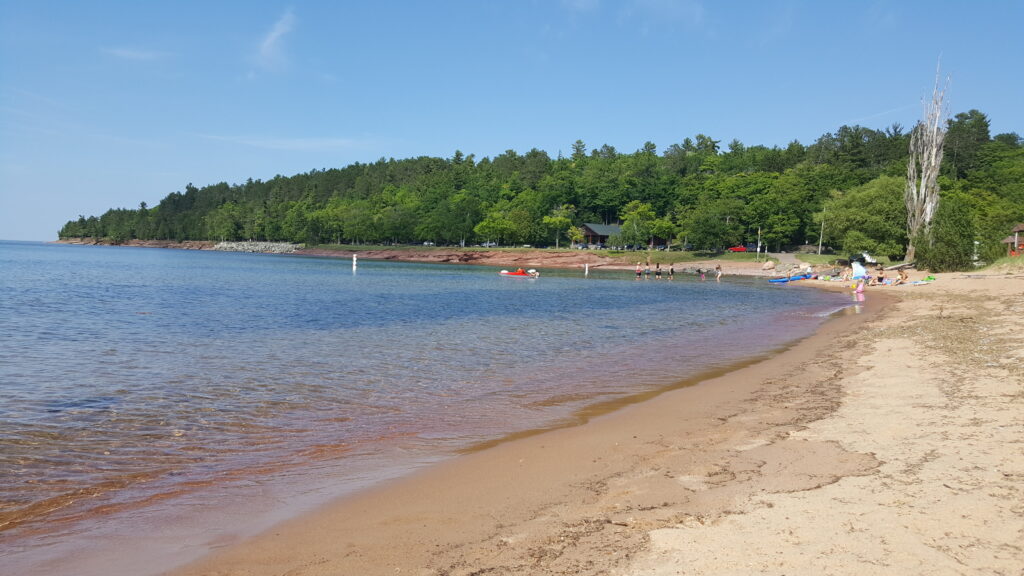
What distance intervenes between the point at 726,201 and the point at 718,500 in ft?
384

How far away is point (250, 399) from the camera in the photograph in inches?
491

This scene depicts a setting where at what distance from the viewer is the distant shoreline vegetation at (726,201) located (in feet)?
282

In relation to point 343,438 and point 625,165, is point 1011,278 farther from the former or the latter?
point 625,165

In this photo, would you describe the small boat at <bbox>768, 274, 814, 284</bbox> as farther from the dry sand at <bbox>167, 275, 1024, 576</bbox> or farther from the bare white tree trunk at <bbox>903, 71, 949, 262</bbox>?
the dry sand at <bbox>167, 275, 1024, 576</bbox>

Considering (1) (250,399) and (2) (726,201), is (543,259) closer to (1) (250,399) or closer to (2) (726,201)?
(2) (726,201)

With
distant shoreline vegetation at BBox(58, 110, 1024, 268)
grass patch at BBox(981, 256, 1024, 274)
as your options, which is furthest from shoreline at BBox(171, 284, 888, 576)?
distant shoreline vegetation at BBox(58, 110, 1024, 268)

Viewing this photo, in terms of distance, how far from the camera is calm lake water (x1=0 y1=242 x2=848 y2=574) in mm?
6719

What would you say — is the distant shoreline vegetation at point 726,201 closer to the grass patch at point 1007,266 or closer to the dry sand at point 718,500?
the grass patch at point 1007,266

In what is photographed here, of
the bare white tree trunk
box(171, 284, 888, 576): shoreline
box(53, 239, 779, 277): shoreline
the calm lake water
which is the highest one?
the bare white tree trunk

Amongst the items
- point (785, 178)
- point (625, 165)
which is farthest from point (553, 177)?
point (785, 178)

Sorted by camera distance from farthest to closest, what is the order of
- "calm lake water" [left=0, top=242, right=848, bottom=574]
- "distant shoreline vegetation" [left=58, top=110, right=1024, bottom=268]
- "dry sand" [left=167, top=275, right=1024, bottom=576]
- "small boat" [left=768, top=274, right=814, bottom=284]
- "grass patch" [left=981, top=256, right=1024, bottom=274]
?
"distant shoreline vegetation" [left=58, top=110, right=1024, bottom=268] → "small boat" [left=768, top=274, right=814, bottom=284] → "grass patch" [left=981, top=256, right=1024, bottom=274] → "calm lake water" [left=0, top=242, right=848, bottom=574] → "dry sand" [left=167, top=275, right=1024, bottom=576]

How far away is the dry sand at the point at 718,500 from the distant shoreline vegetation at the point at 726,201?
201ft

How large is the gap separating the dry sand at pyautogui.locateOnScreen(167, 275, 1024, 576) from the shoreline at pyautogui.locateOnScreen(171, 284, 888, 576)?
0.08ft

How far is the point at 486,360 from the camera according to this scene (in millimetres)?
18078
